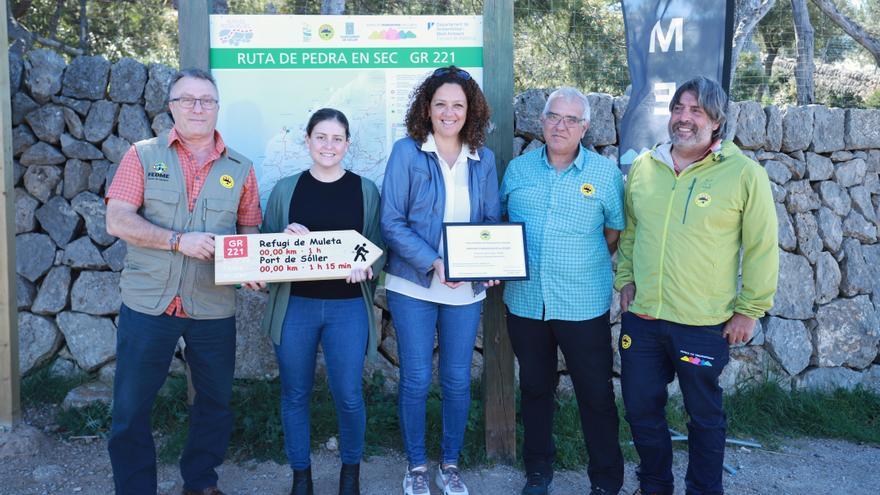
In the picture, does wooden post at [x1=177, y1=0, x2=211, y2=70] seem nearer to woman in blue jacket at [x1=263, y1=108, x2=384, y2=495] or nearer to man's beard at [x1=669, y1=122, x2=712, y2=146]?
woman in blue jacket at [x1=263, y1=108, x2=384, y2=495]

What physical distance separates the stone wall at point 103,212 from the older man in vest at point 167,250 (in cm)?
150

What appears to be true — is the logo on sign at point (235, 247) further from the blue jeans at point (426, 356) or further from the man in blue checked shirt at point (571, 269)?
the man in blue checked shirt at point (571, 269)

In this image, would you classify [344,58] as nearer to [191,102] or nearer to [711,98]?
[191,102]

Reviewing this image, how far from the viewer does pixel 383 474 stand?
4086mm

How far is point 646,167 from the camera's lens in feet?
11.4

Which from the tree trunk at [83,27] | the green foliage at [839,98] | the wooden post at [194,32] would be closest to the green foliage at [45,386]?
the wooden post at [194,32]

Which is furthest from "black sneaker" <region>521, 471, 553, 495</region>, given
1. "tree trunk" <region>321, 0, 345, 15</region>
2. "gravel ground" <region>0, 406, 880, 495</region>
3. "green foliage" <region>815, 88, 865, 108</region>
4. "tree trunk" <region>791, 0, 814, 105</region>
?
"green foliage" <region>815, 88, 865, 108</region>

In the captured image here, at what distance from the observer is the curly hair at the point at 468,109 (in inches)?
141

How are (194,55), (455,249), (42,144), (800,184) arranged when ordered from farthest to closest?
(800,184)
(42,144)
(194,55)
(455,249)

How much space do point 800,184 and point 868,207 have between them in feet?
2.12

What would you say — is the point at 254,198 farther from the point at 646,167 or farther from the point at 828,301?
the point at 828,301

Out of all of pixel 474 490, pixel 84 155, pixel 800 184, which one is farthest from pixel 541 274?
pixel 84 155

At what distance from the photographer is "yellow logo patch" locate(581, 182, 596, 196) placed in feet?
11.4

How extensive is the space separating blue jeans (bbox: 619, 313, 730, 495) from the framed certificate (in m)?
0.67
